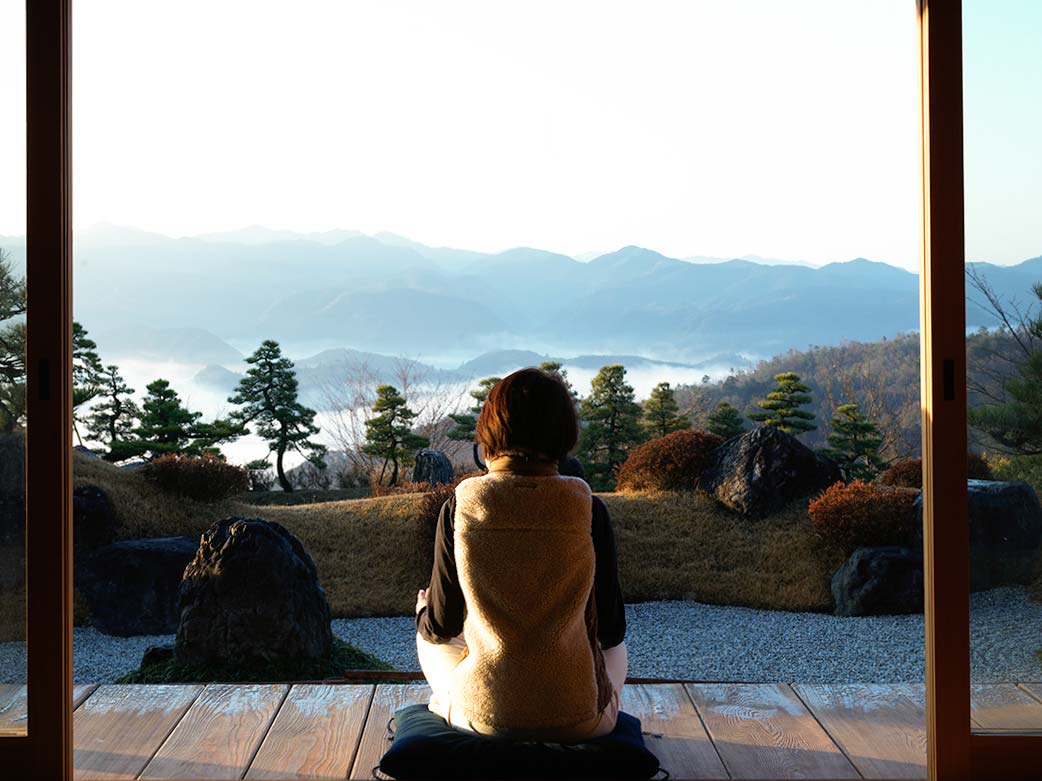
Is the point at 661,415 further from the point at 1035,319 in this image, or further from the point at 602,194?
the point at 1035,319

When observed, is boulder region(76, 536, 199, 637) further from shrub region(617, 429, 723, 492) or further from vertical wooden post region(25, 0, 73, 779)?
vertical wooden post region(25, 0, 73, 779)

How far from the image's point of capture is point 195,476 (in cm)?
806

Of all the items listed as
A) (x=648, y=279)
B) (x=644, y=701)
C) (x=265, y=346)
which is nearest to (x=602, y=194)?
(x=648, y=279)

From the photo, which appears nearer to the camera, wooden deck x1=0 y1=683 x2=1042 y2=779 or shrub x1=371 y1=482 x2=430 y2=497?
wooden deck x1=0 y1=683 x2=1042 y2=779

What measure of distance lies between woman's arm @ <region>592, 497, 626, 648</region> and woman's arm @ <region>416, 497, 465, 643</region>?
11.2 inches

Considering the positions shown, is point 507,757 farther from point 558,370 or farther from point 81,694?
point 558,370

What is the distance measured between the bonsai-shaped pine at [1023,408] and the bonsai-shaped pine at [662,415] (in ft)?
22.9

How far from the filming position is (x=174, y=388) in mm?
9875

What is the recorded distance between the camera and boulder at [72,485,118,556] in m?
6.93

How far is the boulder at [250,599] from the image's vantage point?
4410mm

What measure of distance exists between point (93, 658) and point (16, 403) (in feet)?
13.7

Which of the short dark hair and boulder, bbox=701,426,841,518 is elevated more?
the short dark hair

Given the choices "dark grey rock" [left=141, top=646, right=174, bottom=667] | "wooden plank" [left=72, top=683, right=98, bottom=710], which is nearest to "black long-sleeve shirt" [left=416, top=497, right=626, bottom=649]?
"wooden plank" [left=72, top=683, right=98, bottom=710]

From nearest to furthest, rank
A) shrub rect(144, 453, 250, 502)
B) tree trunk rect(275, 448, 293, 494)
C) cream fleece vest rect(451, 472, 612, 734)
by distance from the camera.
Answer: cream fleece vest rect(451, 472, 612, 734)
shrub rect(144, 453, 250, 502)
tree trunk rect(275, 448, 293, 494)
